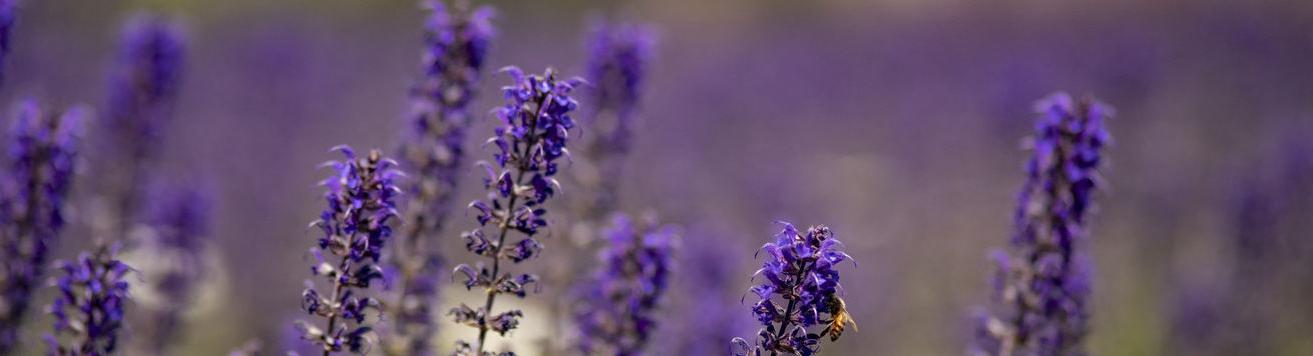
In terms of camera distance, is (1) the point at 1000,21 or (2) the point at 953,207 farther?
(1) the point at 1000,21

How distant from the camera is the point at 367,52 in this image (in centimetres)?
4034

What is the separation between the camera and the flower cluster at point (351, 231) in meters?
5.85

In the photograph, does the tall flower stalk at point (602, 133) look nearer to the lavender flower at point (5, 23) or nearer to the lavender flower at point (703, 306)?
the lavender flower at point (703, 306)

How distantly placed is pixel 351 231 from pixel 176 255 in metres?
6.05

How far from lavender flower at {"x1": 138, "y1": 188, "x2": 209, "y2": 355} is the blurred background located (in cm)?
69

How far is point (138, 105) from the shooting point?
37.1ft

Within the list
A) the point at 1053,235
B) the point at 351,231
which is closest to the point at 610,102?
the point at 1053,235

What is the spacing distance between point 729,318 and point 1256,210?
843 centimetres

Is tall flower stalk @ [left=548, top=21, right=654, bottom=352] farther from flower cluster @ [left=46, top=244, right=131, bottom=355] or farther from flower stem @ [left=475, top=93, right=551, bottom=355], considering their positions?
flower cluster @ [left=46, top=244, right=131, bottom=355]

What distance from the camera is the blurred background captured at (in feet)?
51.4

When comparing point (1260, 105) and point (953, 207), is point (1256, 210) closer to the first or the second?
point (953, 207)

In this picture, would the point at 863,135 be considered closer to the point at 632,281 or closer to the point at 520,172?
the point at 632,281

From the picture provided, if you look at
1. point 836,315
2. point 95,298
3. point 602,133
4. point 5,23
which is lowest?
point 836,315

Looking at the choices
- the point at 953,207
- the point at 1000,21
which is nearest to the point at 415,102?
the point at 953,207
